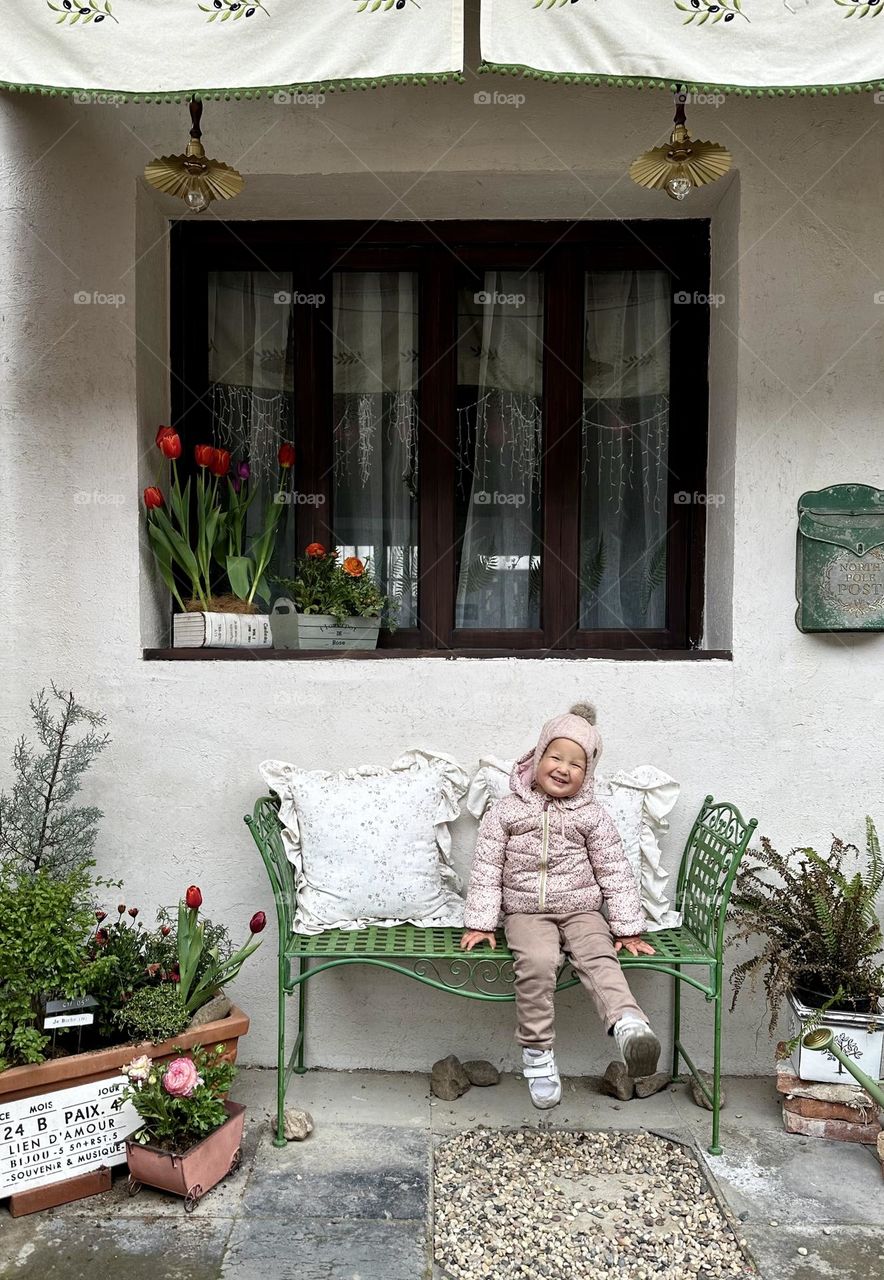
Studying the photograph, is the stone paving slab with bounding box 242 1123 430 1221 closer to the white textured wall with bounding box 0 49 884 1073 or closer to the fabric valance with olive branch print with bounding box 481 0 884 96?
the white textured wall with bounding box 0 49 884 1073

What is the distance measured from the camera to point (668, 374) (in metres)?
4.32

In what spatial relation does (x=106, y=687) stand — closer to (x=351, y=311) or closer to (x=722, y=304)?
(x=351, y=311)

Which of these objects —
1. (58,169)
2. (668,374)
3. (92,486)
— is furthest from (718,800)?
(58,169)

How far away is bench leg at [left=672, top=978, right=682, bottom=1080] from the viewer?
3791 millimetres

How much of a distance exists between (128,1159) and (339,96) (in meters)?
3.69

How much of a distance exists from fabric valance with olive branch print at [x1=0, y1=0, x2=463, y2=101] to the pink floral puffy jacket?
2.29 m

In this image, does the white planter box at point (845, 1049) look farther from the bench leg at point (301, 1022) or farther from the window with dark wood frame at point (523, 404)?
the bench leg at point (301, 1022)

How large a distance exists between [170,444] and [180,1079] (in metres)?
2.23

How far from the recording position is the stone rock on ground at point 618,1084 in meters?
3.64

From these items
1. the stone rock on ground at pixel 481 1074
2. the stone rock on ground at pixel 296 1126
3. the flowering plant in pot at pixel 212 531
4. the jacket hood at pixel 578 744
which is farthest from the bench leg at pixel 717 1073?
the flowering plant in pot at pixel 212 531

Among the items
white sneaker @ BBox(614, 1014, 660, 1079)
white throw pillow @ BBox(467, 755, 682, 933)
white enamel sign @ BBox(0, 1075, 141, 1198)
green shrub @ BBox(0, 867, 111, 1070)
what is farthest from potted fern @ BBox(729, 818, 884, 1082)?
green shrub @ BBox(0, 867, 111, 1070)

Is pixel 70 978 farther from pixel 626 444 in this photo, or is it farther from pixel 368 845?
pixel 626 444

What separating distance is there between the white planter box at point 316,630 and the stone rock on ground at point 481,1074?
1629 millimetres

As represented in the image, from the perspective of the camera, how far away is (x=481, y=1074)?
12.2 ft
